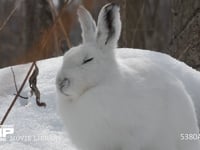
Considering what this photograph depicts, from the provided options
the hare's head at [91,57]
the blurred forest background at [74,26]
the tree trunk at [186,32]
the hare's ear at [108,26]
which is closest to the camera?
the blurred forest background at [74,26]

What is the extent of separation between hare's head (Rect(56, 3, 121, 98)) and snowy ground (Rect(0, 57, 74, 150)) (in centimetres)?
25

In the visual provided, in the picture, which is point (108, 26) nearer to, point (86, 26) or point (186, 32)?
point (86, 26)

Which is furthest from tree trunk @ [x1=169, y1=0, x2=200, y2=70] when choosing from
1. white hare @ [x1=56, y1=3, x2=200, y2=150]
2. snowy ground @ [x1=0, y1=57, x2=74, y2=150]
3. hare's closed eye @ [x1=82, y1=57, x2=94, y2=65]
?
hare's closed eye @ [x1=82, y1=57, x2=94, y2=65]

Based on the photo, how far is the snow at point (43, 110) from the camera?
2.46m

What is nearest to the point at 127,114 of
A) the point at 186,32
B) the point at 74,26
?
the point at 74,26

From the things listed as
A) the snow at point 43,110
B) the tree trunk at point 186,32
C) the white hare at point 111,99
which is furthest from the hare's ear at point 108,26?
the tree trunk at point 186,32

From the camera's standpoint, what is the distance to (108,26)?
2143 mm

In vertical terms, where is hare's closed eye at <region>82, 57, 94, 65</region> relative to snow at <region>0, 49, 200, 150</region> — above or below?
above

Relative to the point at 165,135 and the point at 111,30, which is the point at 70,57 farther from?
the point at 165,135

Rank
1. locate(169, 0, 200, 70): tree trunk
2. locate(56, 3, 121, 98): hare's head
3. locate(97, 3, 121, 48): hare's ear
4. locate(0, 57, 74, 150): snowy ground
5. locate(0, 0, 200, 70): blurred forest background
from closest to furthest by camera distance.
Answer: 1. locate(0, 0, 200, 70): blurred forest background
2. locate(56, 3, 121, 98): hare's head
3. locate(97, 3, 121, 48): hare's ear
4. locate(0, 57, 74, 150): snowy ground
5. locate(169, 0, 200, 70): tree trunk

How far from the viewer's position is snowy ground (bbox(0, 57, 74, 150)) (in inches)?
96.3

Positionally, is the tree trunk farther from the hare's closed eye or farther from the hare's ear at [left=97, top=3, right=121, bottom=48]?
the hare's closed eye

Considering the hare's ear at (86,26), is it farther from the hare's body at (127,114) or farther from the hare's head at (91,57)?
the hare's body at (127,114)

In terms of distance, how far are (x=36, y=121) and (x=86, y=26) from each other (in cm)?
67
